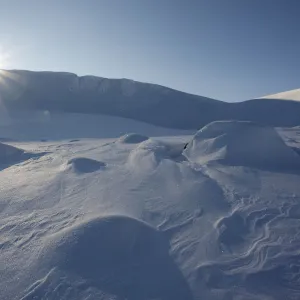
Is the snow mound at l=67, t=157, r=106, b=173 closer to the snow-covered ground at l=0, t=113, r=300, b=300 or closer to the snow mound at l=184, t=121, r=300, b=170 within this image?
the snow-covered ground at l=0, t=113, r=300, b=300

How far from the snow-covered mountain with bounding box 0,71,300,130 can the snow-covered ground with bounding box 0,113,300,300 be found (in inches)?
227

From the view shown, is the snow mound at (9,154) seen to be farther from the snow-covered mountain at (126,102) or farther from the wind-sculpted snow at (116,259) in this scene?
the snow-covered mountain at (126,102)

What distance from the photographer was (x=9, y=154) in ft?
19.6

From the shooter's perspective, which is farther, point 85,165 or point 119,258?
point 85,165

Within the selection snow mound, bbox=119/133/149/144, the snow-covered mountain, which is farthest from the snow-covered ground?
the snow-covered mountain

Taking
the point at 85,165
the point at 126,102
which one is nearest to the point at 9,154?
the point at 85,165

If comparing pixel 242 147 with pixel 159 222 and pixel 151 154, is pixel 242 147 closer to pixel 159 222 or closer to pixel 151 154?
pixel 151 154

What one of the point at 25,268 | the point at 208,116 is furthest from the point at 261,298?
the point at 208,116

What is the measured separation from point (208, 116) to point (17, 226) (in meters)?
8.98

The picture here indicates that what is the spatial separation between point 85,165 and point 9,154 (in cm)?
200

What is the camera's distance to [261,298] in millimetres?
2164

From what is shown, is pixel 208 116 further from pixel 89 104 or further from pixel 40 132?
pixel 40 132

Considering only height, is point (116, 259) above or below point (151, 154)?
below

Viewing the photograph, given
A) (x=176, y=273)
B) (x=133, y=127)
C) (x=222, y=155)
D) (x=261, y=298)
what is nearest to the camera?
(x=261, y=298)
